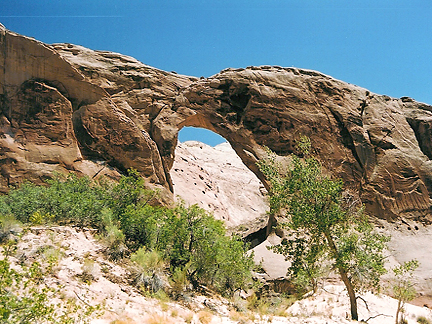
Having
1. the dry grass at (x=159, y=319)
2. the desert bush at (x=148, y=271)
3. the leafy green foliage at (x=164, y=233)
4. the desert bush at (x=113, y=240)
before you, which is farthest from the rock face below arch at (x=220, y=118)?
the dry grass at (x=159, y=319)

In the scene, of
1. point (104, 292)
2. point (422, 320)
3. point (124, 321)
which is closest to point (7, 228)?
point (104, 292)

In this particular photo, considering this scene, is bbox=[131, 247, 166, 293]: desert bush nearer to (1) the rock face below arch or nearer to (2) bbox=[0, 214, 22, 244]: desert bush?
(2) bbox=[0, 214, 22, 244]: desert bush

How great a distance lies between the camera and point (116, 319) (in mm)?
6918

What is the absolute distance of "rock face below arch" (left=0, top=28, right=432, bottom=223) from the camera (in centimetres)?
1806

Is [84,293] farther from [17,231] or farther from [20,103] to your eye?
[20,103]

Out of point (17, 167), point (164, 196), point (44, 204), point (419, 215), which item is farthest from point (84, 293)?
point (419, 215)

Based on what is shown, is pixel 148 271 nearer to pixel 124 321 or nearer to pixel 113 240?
pixel 113 240

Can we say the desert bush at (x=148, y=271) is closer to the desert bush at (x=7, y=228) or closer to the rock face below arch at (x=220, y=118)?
the desert bush at (x=7, y=228)

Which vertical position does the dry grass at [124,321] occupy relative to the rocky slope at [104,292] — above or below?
below

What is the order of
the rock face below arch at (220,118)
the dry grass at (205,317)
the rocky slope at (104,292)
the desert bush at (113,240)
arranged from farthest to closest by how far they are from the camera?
the rock face below arch at (220,118)
the desert bush at (113,240)
the dry grass at (205,317)
the rocky slope at (104,292)

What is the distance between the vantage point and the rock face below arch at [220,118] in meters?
18.1

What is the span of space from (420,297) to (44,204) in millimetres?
14416

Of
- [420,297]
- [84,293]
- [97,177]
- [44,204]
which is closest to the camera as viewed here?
[84,293]

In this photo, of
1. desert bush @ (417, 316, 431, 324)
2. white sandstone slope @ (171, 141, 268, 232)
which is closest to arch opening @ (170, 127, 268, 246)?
white sandstone slope @ (171, 141, 268, 232)
